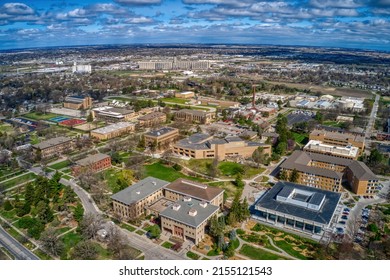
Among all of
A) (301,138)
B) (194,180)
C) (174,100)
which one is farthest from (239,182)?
(174,100)

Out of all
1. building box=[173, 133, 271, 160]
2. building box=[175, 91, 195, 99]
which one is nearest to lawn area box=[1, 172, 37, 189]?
building box=[173, 133, 271, 160]

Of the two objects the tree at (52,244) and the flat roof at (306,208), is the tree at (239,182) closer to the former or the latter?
the flat roof at (306,208)

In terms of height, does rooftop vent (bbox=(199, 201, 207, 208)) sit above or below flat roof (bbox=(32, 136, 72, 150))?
below

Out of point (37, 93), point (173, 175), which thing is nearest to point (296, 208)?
point (173, 175)

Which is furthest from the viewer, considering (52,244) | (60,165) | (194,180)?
(60,165)

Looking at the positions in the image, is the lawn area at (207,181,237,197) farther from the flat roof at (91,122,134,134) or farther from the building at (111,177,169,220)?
the flat roof at (91,122,134,134)

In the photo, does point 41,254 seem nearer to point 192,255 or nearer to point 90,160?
point 192,255
